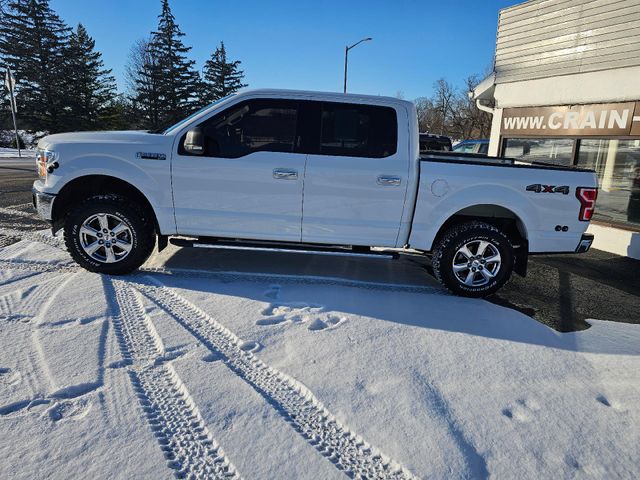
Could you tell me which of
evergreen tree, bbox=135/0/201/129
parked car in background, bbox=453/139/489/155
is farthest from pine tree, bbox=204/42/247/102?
parked car in background, bbox=453/139/489/155

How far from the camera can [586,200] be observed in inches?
167

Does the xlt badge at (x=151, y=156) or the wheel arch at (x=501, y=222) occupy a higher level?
the xlt badge at (x=151, y=156)

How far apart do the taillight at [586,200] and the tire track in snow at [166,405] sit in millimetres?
4053

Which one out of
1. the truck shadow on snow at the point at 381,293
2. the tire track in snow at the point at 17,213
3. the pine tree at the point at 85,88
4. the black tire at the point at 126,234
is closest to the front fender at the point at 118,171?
the black tire at the point at 126,234

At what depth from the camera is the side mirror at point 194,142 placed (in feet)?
13.5

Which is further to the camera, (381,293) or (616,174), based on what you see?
(616,174)

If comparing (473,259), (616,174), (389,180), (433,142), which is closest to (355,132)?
(389,180)

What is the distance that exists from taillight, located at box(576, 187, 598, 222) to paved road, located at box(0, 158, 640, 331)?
0.99 meters

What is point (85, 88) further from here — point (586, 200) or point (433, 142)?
point (586, 200)

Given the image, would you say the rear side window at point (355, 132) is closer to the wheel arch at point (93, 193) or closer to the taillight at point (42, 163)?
the wheel arch at point (93, 193)

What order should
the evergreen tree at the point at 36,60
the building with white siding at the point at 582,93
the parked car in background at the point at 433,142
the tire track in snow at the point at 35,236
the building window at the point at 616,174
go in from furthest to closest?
the evergreen tree at the point at 36,60 < the parked car in background at the point at 433,142 < the building window at the point at 616,174 < the building with white siding at the point at 582,93 < the tire track in snow at the point at 35,236

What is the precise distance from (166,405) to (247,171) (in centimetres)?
243

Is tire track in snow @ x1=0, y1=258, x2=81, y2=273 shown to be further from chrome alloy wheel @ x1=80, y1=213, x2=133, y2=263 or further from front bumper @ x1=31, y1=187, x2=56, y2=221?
front bumper @ x1=31, y1=187, x2=56, y2=221

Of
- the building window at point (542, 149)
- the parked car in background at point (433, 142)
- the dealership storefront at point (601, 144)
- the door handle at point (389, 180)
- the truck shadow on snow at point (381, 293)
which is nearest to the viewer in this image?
the truck shadow on snow at point (381, 293)
